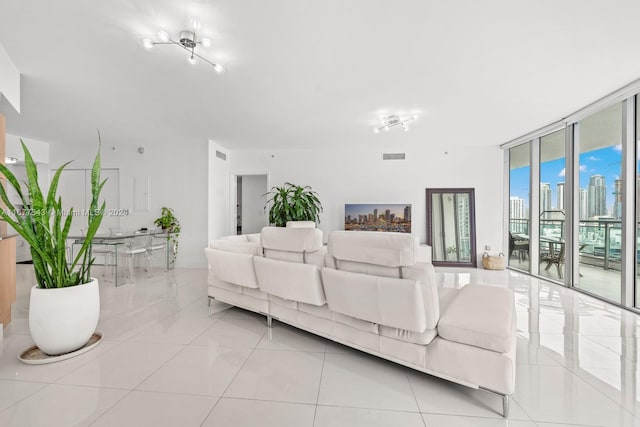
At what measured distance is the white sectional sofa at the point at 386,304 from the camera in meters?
1.67

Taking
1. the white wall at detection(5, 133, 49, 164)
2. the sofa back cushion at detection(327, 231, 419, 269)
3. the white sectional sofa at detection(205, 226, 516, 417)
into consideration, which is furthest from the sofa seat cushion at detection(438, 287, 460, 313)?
the white wall at detection(5, 133, 49, 164)

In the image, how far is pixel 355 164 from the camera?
6.63 meters

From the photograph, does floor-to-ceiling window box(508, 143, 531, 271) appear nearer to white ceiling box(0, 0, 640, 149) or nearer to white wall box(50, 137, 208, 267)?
white ceiling box(0, 0, 640, 149)

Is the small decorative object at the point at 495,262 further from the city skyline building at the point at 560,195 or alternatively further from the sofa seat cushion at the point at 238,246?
the sofa seat cushion at the point at 238,246

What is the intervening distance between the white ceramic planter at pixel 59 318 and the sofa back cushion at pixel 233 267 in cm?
108

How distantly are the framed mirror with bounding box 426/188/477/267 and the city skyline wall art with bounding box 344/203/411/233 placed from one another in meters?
0.52

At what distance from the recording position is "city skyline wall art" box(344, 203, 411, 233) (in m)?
6.41

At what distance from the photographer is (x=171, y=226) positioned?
5953 mm

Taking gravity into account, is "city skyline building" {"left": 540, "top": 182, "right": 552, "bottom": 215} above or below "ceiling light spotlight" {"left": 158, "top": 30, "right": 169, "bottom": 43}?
below

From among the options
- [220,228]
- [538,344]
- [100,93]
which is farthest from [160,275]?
[538,344]

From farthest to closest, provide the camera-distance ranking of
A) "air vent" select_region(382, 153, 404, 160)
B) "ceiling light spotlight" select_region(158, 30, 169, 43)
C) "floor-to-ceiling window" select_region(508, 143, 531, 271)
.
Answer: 1. "air vent" select_region(382, 153, 404, 160)
2. "floor-to-ceiling window" select_region(508, 143, 531, 271)
3. "ceiling light spotlight" select_region(158, 30, 169, 43)

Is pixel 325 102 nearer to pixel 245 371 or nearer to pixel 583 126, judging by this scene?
pixel 245 371

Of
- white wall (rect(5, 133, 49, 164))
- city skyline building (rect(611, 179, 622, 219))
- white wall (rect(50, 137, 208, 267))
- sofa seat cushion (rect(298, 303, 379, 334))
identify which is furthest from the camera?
white wall (rect(50, 137, 208, 267))

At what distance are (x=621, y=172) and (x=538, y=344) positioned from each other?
9.02ft
